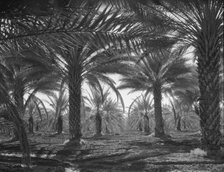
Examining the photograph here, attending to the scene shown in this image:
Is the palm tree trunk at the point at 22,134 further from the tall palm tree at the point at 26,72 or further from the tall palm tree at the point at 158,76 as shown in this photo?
the tall palm tree at the point at 158,76

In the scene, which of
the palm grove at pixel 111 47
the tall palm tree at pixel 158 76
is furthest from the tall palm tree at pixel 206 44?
the tall palm tree at pixel 158 76

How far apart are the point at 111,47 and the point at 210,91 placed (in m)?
3.66

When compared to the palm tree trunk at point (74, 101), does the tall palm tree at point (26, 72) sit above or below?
above

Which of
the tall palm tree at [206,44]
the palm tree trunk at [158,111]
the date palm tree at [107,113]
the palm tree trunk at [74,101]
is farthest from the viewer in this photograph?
the date palm tree at [107,113]

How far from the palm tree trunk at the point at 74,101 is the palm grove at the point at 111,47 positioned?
0.16ft

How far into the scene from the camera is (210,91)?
10008 mm

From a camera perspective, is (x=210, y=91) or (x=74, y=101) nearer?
(x=210, y=91)

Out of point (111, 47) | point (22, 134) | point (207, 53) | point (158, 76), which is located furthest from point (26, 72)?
point (22, 134)

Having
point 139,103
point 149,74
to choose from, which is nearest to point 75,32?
point 149,74

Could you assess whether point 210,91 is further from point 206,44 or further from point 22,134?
point 22,134

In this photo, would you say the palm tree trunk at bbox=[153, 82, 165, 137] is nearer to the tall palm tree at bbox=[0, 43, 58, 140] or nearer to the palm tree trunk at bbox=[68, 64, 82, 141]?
the palm tree trunk at bbox=[68, 64, 82, 141]

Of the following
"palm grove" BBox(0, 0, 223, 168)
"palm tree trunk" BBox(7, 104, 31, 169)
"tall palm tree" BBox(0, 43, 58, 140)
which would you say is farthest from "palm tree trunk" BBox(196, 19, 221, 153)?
"palm tree trunk" BBox(7, 104, 31, 169)

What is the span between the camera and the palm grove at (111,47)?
5.63 m

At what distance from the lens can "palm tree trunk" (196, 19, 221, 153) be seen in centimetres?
1001
